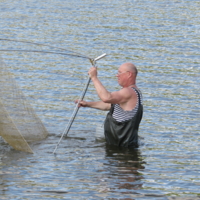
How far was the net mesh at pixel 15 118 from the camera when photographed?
1120cm

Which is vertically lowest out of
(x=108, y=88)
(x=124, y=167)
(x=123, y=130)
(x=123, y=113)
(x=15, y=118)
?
(x=108, y=88)

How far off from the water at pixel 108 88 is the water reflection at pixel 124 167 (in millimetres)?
18

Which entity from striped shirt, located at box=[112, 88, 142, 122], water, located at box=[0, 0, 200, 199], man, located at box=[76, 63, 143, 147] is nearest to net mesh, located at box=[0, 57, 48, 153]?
water, located at box=[0, 0, 200, 199]

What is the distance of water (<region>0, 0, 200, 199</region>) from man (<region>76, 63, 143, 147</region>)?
13.1 inches

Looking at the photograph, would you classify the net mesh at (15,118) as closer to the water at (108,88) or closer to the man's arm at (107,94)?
the water at (108,88)

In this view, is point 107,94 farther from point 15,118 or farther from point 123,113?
point 15,118

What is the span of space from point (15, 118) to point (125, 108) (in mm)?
2142

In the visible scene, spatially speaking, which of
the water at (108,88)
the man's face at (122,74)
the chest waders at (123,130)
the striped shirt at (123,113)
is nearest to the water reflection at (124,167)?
the water at (108,88)

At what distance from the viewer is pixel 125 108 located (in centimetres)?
1184

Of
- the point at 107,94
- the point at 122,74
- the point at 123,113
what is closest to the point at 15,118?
the point at 107,94

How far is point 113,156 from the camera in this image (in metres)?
11.9

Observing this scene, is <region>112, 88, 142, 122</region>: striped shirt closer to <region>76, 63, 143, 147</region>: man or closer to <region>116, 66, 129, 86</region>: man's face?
<region>76, 63, 143, 147</region>: man

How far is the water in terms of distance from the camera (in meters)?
10.3

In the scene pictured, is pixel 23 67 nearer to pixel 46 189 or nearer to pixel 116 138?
pixel 116 138
